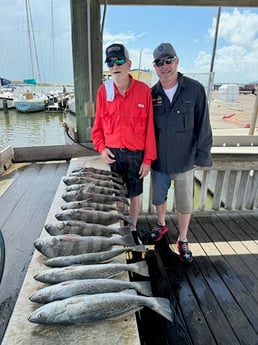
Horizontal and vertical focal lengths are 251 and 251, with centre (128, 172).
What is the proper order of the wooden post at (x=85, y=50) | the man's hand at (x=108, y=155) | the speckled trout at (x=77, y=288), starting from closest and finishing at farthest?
the speckled trout at (x=77, y=288), the man's hand at (x=108, y=155), the wooden post at (x=85, y=50)

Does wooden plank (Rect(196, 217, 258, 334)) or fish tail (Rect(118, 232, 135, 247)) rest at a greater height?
fish tail (Rect(118, 232, 135, 247))

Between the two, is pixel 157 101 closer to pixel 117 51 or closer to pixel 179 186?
pixel 117 51

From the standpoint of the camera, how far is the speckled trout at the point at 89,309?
836 mm

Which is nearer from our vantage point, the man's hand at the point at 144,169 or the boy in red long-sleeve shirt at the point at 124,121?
the boy in red long-sleeve shirt at the point at 124,121

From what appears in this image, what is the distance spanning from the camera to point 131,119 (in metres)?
1.91

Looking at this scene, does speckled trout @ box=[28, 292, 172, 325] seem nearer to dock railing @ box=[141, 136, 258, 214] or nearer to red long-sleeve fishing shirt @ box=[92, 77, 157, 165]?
red long-sleeve fishing shirt @ box=[92, 77, 157, 165]

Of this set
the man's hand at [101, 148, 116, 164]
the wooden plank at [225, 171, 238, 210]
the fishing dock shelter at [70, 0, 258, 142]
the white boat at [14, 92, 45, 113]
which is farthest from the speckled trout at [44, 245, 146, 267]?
the white boat at [14, 92, 45, 113]

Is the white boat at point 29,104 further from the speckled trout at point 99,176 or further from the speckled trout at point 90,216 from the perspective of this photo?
the speckled trout at point 90,216

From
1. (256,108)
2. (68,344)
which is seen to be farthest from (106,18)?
(256,108)

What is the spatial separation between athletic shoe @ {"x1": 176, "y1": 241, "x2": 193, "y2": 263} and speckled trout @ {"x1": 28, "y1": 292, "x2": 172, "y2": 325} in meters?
1.30

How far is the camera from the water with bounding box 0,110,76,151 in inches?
567

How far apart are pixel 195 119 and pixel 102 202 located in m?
0.96

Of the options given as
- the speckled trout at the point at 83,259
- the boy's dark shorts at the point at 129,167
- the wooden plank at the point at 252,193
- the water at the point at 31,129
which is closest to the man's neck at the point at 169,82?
the boy's dark shorts at the point at 129,167

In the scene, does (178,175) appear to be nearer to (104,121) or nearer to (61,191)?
(104,121)
